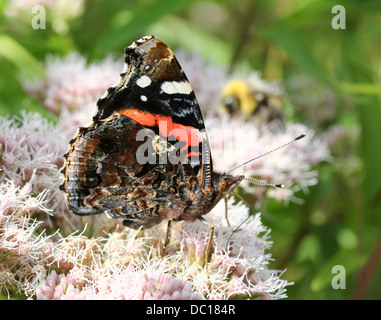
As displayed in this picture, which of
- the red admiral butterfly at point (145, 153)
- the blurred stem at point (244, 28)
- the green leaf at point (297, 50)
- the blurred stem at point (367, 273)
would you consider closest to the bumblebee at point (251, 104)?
the green leaf at point (297, 50)

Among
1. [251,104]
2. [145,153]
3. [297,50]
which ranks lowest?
[145,153]

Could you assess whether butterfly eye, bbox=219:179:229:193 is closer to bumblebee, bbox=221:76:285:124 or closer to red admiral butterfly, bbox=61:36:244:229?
red admiral butterfly, bbox=61:36:244:229

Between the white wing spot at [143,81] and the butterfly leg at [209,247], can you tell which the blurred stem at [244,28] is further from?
the butterfly leg at [209,247]

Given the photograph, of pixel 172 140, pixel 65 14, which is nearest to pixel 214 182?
pixel 172 140

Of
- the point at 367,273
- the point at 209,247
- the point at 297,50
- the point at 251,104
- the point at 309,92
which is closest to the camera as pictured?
the point at 209,247

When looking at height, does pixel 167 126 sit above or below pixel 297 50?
below

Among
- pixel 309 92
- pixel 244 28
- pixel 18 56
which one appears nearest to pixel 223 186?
pixel 18 56

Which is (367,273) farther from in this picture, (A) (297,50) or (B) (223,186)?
(A) (297,50)
